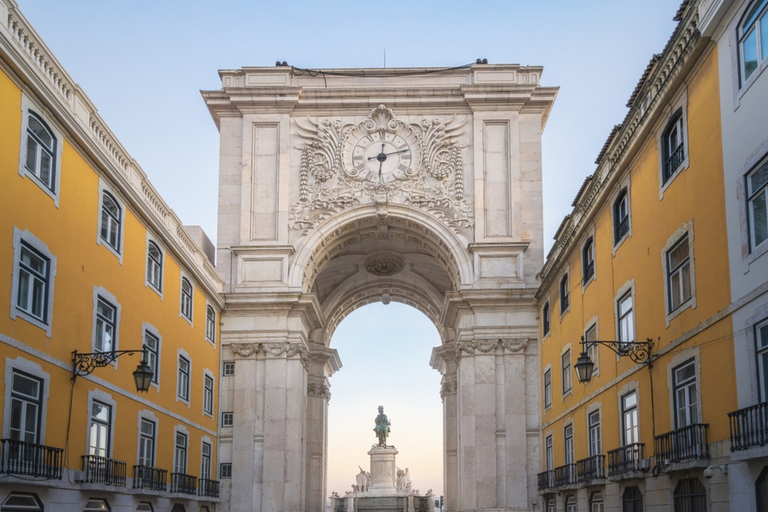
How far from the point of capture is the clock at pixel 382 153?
42375 millimetres

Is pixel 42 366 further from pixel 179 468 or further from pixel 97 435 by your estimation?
pixel 179 468

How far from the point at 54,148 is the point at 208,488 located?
18.4 metres

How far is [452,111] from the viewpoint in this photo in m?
42.7

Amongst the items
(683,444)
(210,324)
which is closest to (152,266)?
(210,324)

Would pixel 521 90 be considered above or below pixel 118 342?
above

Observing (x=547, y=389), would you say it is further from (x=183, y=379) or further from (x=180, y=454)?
(x=180, y=454)

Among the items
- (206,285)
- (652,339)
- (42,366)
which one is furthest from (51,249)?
(206,285)

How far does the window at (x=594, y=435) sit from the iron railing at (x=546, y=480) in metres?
6.01

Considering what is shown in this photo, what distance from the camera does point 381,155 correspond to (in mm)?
42406

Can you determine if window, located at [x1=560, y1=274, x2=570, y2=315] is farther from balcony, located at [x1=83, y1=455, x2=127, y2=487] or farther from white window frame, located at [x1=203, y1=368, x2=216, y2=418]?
balcony, located at [x1=83, y1=455, x2=127, y2=487]

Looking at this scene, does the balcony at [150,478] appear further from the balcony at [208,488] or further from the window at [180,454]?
the balcony at [208,488]

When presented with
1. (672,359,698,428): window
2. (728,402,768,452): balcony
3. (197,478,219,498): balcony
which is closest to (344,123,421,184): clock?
(197,478,219,498): balcony

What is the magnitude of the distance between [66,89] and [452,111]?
2308cm

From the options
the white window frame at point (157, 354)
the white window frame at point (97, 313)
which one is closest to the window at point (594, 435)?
the white window frame at point (157, 354)
